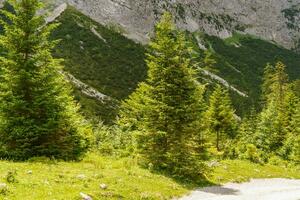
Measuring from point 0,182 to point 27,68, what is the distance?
1327 centimetres

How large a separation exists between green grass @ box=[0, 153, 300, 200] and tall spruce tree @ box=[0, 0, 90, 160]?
212cm

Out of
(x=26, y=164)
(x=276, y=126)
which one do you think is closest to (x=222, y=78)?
(x=276, y=126)

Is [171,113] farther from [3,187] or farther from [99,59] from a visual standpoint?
[99,59]

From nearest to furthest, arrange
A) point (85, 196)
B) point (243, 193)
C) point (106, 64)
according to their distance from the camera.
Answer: point (85, 196) < point (243, 193) < point (106, 64)

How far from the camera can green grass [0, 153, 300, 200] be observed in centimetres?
1864

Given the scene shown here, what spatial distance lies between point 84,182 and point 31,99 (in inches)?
419

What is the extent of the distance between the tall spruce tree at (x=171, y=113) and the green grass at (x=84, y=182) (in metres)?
2.11

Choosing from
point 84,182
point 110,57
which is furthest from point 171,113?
point 110,57

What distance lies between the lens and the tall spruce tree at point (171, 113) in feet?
102

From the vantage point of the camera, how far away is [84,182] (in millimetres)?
21812

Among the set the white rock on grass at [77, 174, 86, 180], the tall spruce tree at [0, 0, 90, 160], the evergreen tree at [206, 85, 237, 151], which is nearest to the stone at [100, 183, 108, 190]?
the white rock on grass at [77, 174, 86, 180]

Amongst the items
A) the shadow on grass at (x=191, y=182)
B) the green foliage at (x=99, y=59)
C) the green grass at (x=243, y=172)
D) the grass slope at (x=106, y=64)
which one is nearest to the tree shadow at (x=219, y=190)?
the shadow on grass at (x=191, y=182)

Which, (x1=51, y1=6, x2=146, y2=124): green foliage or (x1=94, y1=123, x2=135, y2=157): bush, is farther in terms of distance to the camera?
(x1=51, y1=6, x2=146, y2=124): green foliage

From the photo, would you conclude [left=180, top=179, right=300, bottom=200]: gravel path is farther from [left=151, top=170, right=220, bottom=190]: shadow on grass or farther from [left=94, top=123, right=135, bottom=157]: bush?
[left=94, top=123, right=135, bottom=157]: bush
